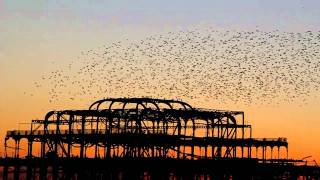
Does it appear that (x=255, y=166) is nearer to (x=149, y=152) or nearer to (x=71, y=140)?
(x=149, y=152)

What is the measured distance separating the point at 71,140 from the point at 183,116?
1247cm

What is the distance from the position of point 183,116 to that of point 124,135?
7616 mm

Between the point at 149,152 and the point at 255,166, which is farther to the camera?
the point at 149,152

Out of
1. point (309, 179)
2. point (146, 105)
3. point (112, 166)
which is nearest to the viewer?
point (112, 166)

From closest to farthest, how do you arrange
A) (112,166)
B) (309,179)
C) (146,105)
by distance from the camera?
1. (112,166)
2. (146,105)
3. (309,179)

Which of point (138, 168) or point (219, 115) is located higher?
point (219, 115)

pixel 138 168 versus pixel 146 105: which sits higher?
pixel 146 105

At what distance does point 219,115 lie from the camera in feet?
257

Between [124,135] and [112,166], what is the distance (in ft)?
11.0

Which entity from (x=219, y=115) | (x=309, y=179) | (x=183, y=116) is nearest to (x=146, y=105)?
(x=183, y=116)

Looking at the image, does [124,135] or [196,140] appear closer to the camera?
[124,135]

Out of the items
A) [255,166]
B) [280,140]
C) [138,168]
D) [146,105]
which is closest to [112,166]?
[138,168]

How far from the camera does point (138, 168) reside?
2739 inches

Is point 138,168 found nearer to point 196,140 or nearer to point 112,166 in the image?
point 112,166
